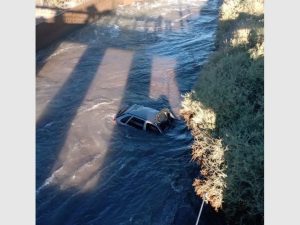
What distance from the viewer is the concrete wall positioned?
955 inches

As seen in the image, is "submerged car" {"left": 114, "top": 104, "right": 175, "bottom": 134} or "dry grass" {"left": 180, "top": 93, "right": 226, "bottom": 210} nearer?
"dry grass" {"left": 180, "top": 93, "right": 226, "bottom": 210}

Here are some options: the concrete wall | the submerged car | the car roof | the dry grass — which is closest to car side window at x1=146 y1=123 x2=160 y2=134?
the submerged car

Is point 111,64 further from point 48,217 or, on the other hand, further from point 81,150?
point 48,217

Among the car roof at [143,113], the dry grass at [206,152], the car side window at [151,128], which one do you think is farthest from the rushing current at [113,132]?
the car roof at [143,113]

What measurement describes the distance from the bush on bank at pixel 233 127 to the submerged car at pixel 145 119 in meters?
1.16

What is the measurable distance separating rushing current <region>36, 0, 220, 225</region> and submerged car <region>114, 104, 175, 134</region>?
1.02ft

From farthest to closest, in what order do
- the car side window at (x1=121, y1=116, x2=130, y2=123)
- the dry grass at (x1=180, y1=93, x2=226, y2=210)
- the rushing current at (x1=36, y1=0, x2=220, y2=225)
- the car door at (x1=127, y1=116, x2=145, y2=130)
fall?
1. the car side window at (x1=121, y1=116, x2=130, y2=123)
2. the car door at (x1=127, y1=116, x2=145, y2=130)
3. the rushing current at (x1=36, y1=0, x2=220, y2=225)
4. the dry grass at (x1=180, y1=93, x2=226, y2=210)

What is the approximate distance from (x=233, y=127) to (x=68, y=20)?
17.9 metres

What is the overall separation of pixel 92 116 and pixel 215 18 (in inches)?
757

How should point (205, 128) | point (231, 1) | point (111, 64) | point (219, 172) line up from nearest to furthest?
1. point (219, 172)
2. point (205, 128)
3. point (111, 64)
4. point (231, 1)

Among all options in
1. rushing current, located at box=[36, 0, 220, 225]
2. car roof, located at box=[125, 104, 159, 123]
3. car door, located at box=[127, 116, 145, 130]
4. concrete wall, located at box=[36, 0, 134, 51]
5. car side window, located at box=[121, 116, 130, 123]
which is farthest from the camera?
concrete wall, located at box=[36, 0, 134, 51]

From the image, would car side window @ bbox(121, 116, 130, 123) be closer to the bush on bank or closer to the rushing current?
the rushing current

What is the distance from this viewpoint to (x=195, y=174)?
13.9 m

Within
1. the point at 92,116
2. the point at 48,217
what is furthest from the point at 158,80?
the point at 48,217
